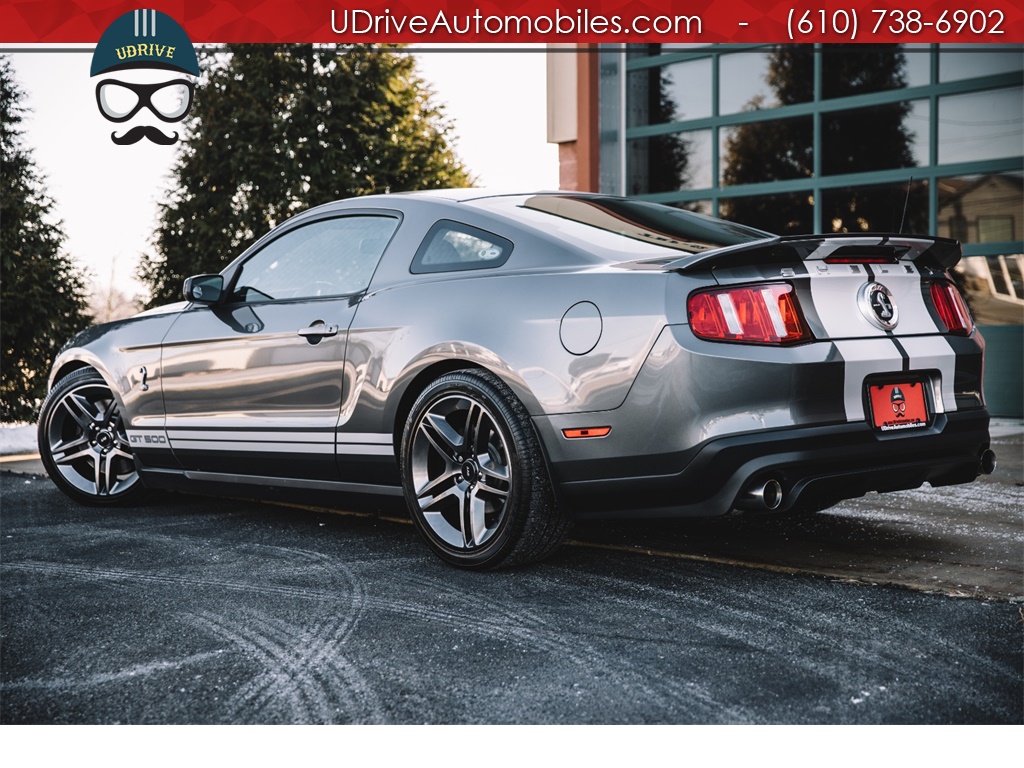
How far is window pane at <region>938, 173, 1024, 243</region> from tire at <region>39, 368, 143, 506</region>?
6801mm

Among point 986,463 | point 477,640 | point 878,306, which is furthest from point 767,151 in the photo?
point 477,640

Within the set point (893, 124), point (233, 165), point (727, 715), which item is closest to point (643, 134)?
point (893, 124)

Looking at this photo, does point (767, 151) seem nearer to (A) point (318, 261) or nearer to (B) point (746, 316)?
(A) point (318, 261)

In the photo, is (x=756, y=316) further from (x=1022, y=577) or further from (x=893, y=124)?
(x=893, y=124)

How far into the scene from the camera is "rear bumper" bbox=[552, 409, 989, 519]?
134 inches

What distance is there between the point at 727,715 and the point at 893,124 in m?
8.62

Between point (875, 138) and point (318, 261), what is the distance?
6.87 meters

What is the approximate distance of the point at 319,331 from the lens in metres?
4.43

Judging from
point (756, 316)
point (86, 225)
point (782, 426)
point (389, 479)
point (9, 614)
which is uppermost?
point (86, 225)

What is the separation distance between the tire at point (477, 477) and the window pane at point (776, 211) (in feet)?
23.7

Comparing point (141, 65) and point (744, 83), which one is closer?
point (141, 65)

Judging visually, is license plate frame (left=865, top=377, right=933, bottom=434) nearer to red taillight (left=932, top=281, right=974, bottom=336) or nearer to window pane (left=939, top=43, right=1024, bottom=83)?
red taillight (left=932, top=281, right=974, bottom=336)

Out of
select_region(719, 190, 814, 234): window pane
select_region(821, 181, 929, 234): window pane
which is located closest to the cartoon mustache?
select_region(821, 181, 929, 234): window pane

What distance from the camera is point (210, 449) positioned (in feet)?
16.3
